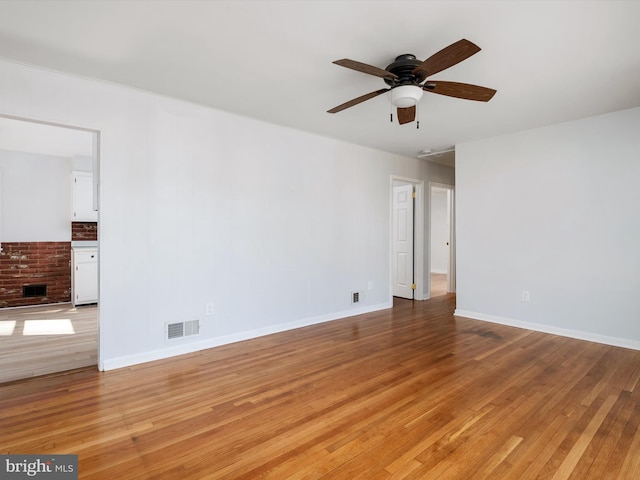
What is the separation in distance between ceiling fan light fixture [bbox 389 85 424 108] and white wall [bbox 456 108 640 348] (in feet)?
8.69

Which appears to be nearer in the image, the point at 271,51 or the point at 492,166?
the point at 271,51

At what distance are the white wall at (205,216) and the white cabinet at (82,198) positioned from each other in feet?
11.6

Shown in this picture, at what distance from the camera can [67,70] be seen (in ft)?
8.90

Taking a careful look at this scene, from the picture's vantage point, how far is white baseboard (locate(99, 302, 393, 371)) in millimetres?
3022

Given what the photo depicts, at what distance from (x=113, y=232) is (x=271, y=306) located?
6.14 ft

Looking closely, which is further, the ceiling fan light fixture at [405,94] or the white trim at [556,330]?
the white trim at [556,330]

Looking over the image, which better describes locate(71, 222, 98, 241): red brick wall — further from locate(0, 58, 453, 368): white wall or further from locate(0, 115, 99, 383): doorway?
locate(0, 58, 453, 368): white wall

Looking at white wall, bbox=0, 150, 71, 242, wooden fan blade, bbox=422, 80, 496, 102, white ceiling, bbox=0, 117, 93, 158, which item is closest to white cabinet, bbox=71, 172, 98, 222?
white wall, bbox=0, 150, 71, 242

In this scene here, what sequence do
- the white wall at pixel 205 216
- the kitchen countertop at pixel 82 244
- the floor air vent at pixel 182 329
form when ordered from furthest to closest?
the kitchen countertop at pixel 82 244, the floor air vent at pixel 182 329, the white wall at pixel 205 216

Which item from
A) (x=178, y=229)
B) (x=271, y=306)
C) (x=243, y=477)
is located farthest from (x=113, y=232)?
(x=243, y=477)

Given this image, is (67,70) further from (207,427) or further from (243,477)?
(243,477)

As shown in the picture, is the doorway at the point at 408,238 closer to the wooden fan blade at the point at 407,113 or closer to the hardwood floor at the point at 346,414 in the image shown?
the hardwood floor at the point at 346,414

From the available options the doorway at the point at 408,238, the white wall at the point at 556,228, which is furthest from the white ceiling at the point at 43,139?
the white wall at the point at 556,228

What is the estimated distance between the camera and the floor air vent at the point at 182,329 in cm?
331
